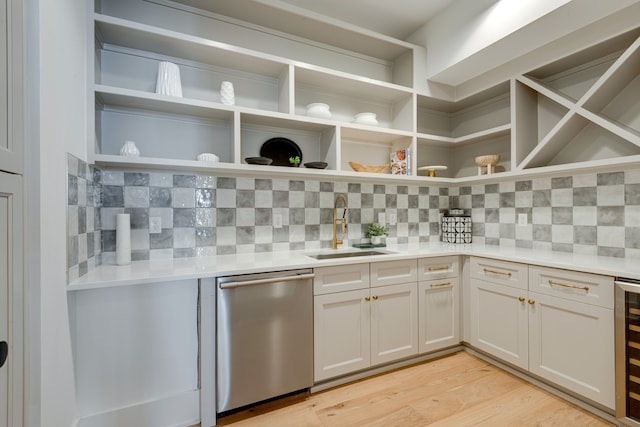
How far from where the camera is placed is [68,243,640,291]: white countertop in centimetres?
143

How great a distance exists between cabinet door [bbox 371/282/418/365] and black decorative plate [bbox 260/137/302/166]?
121 centimetres

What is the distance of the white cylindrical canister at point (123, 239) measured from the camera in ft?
5.58

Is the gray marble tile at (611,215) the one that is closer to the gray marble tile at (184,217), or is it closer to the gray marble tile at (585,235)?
the gray marble tile at (585,235)

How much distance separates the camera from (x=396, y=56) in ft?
8.74

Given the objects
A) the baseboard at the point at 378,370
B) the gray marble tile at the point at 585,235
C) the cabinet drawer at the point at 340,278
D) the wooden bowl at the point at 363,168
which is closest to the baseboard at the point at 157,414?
the baseboard at the point at 378,370

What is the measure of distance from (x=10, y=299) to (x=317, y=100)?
2.18 metres

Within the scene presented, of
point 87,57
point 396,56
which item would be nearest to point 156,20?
point 87,57

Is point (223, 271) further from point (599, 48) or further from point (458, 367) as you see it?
point (599, 48)

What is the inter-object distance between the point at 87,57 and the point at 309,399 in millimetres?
2344

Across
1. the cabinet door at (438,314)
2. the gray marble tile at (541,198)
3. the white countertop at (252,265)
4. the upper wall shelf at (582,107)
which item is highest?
the upper wall shelf at (582,107)

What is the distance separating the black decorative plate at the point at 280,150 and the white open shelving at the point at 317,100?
5cm

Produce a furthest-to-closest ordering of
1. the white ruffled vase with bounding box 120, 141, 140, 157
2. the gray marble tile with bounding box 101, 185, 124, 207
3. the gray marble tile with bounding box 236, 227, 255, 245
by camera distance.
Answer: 1. the gray marble tile with bounding box 236, 227, 255, 245
2. the gray marble tile with bounding box 101, 185, 124, 207
3. the white ruffled vase with bounding box 120, 141, 140, 157

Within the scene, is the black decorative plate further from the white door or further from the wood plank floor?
the wood plank floor

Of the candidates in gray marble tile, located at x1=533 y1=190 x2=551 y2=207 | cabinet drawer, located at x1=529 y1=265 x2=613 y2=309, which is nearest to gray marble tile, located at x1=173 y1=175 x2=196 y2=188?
cabinet drawer, located at x1=529 y1=265 x2=613 y2=309
